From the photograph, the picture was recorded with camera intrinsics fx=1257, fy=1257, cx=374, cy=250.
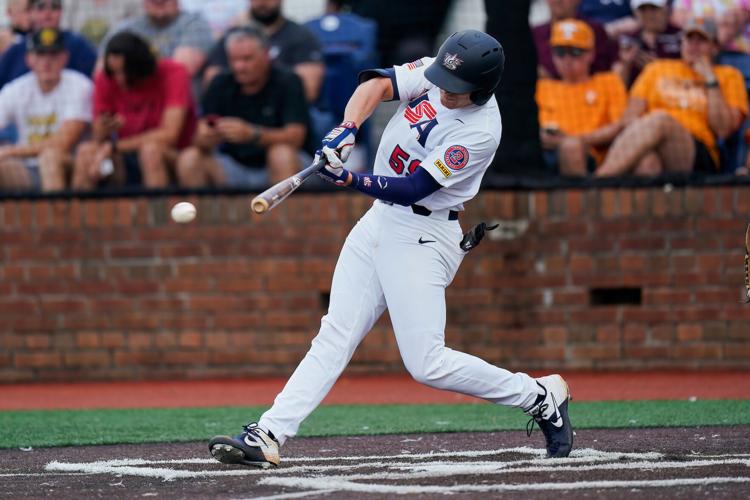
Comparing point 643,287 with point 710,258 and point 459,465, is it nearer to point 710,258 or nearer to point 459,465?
point 710,258

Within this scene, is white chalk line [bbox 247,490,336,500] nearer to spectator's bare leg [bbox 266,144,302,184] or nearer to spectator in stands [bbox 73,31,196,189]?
spectator's bare leg [bbox 266,144,302,184]

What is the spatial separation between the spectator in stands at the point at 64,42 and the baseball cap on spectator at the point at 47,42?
0.26ft

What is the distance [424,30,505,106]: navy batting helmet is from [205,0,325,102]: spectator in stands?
5.02 m

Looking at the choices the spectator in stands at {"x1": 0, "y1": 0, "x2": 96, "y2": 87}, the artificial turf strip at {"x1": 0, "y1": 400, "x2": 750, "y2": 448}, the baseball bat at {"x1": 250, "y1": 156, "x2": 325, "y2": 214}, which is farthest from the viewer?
the spectator in stands at {"x1": 0, "y1": 0, "x2": 96, "y2": 87}

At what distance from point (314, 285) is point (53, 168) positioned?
2.41 meters

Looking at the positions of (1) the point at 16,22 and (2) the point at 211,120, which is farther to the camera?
(1) the point at 16,22

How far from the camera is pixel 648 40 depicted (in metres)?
10.2

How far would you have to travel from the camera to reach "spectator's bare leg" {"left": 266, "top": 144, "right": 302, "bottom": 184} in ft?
32.9

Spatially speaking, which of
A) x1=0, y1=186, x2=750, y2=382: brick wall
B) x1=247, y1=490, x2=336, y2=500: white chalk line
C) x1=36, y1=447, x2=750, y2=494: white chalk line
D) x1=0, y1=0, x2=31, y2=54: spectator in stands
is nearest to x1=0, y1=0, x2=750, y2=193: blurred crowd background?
x1=0, y1=0, x2=31, y2=54: spectator in stands

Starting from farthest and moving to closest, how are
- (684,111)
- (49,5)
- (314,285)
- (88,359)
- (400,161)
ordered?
(49,5) < (88,359) < (314,285) < (684,111) < (400,161)

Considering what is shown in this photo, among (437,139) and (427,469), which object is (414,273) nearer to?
(437,139)

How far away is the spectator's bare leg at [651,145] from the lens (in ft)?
31.9

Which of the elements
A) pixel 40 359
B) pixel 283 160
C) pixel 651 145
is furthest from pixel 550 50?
pixel 40 359

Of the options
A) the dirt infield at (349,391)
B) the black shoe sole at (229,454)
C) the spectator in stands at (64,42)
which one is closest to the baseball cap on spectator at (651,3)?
the dirt infield at (349,391)
